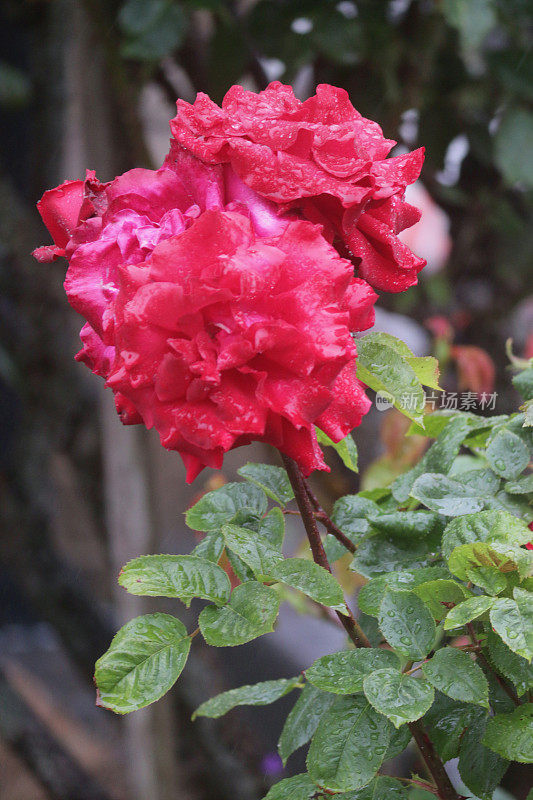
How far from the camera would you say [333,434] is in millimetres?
282

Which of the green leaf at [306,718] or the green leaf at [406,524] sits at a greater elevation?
the green leaf at [406,524]

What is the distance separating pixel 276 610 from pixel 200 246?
0.47 feet

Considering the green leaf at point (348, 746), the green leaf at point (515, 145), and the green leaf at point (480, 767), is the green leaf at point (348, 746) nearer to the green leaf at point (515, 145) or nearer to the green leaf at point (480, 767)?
the green leaf at point (480, 767)

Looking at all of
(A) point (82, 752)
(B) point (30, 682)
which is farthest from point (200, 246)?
(B) point (30, 682)

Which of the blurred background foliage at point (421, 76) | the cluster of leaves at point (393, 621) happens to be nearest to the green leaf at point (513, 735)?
the cluster of leaves at point (393, 621)

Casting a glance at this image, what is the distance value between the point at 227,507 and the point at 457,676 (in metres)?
0.14

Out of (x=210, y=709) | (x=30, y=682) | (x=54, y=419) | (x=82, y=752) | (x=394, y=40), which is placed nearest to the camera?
(x=210, y=709)

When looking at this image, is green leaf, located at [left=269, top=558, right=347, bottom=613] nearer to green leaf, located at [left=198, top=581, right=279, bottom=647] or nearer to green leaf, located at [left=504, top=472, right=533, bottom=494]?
green leaf, located at [left=198, top=581, right=279, bottom=647]

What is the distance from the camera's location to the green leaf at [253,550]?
306mm

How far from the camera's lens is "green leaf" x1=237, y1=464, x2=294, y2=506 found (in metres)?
0.39

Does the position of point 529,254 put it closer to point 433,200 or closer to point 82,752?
point 433,200

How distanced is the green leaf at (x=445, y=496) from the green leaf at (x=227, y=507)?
0.27 ft

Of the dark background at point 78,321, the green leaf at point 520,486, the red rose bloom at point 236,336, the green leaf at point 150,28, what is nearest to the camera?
the red rose bloom at point 236,336

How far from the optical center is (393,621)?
1.03 ft
